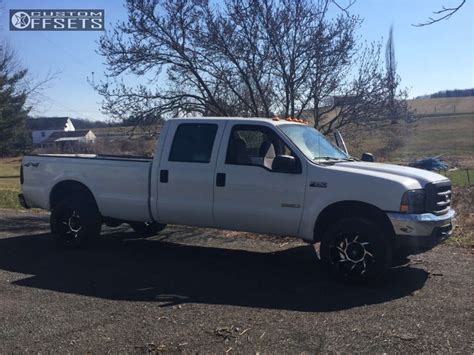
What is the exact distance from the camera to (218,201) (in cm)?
738

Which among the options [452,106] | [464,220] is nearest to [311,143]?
[464,220]

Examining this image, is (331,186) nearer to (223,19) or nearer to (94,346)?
(94,346)

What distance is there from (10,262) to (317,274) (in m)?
4.15

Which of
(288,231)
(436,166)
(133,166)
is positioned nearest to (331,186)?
(288,231)

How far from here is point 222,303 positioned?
19.0 ft

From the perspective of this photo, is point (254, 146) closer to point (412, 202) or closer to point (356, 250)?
point (356, 250)

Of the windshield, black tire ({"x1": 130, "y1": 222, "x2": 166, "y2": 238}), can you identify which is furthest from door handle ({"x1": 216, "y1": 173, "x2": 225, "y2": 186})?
black tire ({"x1": 130, "y1": 222, "x2": 166, "y2": 238})

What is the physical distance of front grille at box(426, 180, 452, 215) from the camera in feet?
21.2

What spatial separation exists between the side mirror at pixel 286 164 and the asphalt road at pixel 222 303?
1.27 meters

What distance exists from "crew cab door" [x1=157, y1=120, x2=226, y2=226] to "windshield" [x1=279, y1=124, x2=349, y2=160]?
0.93 m

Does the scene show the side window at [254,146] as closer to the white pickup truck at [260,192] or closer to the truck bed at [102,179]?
the white pickup truck at [260,192]

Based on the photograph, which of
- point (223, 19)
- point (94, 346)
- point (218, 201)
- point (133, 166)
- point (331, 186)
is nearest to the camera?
point (94, 346)

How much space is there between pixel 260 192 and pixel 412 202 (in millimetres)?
Answer: 1809

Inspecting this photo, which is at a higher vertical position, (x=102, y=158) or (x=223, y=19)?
(x=223, y=19)
